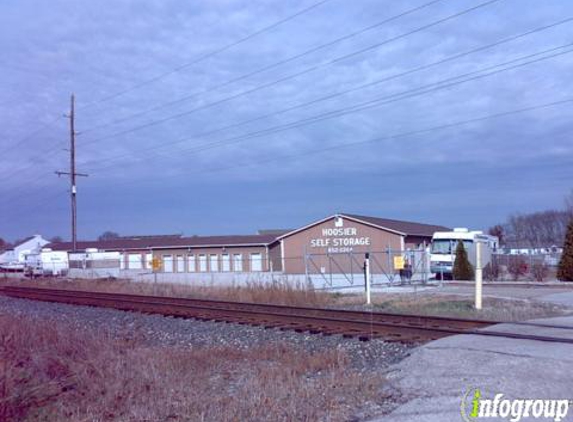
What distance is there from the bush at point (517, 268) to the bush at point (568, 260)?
3.52 metres

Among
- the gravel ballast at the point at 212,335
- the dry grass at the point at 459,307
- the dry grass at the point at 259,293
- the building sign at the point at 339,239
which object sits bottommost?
the gravel ballast at the point at 212,335

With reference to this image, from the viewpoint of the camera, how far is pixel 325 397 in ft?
27.9

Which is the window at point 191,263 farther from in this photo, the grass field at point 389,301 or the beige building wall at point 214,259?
the grass field at point 389,301

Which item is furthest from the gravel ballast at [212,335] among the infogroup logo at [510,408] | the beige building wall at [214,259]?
the beige building wall at [214,259]

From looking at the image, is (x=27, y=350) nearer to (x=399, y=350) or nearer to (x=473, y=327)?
(x=399, y=350)

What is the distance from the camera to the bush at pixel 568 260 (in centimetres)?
3256

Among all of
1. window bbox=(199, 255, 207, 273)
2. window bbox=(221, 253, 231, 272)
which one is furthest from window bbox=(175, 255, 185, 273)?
window bbox=(221, 253, 231, 272)

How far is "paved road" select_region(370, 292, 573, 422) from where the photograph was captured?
7.68m

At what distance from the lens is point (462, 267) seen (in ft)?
120

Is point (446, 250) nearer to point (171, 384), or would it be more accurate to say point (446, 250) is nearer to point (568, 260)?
point (568, 260)

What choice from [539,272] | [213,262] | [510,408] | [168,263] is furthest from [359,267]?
[510,408]

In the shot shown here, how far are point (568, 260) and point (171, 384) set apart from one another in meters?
28.1

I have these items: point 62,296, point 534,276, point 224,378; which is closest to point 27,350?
point 224,378

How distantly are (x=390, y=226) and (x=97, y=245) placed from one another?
179 feet
